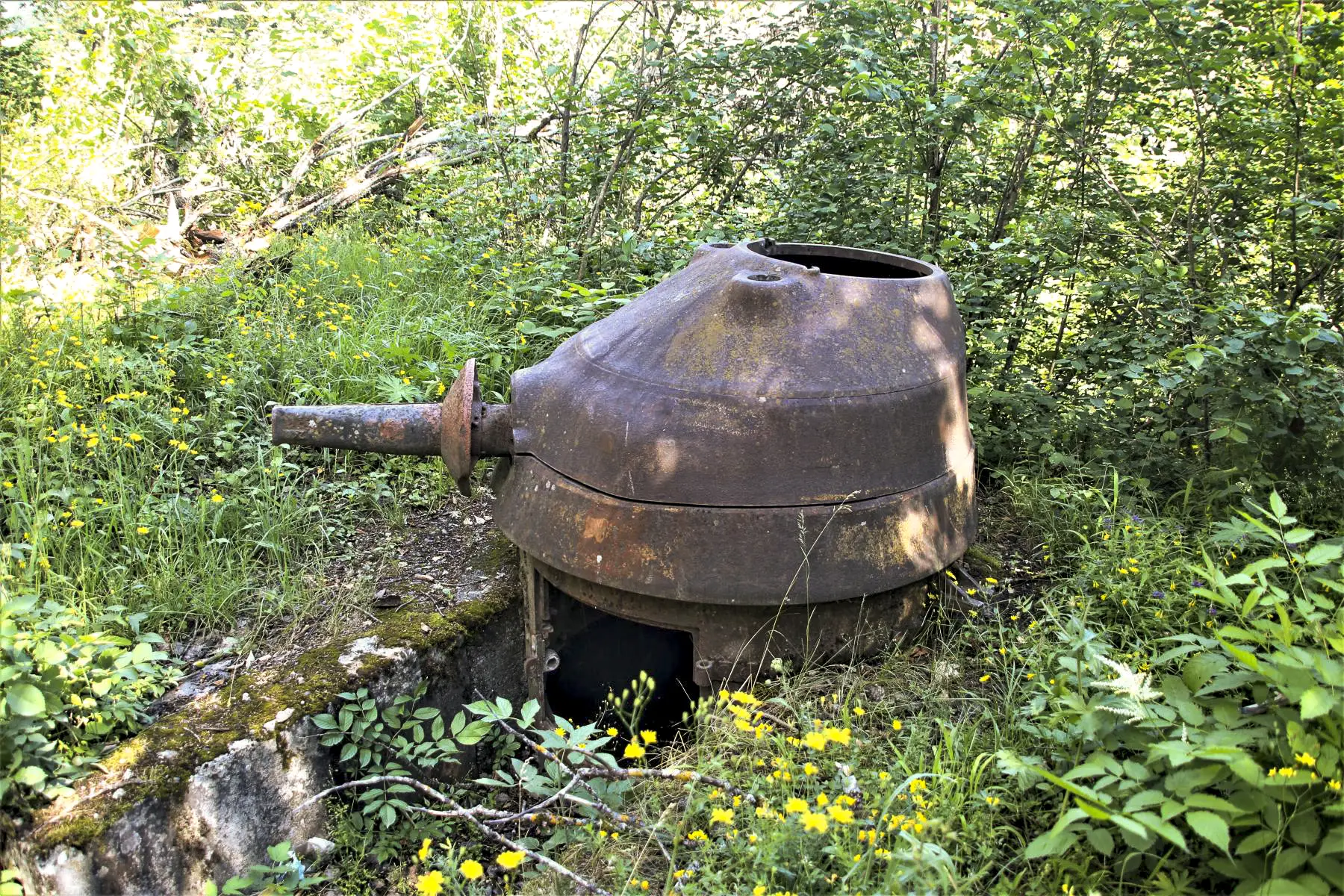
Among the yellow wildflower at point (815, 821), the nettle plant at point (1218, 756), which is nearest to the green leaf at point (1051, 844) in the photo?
the nettle plant at point (1218, 756)

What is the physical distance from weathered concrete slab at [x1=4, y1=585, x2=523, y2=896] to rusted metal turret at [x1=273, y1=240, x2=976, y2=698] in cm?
50

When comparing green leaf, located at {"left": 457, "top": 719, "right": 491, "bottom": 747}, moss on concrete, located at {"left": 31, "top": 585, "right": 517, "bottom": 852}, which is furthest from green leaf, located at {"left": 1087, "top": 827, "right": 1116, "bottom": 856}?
moss on concrete, located at {"left": 31, "top": 585, "right": 517, "bottom": 852}

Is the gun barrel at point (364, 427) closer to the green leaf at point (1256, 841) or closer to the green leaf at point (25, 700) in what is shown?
the green leaf at point (25, 700)

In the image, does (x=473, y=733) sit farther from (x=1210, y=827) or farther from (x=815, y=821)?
(x=1210, y=827)

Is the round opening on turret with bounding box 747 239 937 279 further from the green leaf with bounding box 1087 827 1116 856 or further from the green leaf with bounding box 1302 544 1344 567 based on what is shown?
the green leaf with bounding box 1087 827 1116 856

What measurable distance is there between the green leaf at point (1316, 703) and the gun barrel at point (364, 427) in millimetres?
2295

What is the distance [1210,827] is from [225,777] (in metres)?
2.18

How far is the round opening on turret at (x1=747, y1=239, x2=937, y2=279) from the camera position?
3.16m

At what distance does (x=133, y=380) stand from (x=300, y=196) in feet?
11.7

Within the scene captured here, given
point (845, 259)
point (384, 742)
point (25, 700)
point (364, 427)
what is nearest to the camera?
point (25, 700)

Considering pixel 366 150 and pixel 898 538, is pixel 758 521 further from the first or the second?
pixel 366 150

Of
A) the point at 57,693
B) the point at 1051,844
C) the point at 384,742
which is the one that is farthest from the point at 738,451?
the point at 57,693

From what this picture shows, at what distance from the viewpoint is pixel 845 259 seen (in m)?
3.38

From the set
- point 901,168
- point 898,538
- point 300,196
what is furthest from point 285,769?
point 300,196
